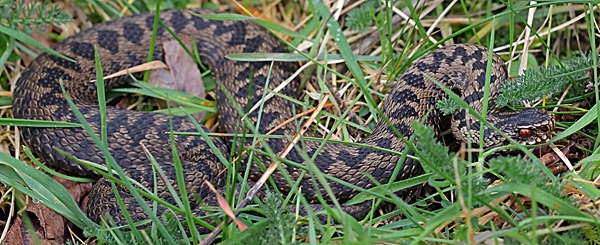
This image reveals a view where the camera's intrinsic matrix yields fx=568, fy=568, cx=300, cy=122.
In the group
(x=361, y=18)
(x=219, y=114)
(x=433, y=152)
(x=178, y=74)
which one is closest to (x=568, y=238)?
(x=433, y=152)

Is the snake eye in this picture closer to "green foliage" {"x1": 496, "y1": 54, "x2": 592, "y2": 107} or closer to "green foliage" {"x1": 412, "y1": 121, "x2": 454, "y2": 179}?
"green foliage" {"x1": 496, "y1": 54, "x2": 592, "y2": 107}

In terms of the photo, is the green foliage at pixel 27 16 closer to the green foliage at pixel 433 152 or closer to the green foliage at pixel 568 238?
the green foliage at pixel 433 152

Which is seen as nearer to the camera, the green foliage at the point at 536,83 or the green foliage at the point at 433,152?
the green foliage at the point at 433,152

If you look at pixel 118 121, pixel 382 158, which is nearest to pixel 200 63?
pixel 118 121

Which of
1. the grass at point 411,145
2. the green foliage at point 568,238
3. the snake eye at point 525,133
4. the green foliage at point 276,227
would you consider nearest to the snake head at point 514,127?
the snake eye at point 525,133

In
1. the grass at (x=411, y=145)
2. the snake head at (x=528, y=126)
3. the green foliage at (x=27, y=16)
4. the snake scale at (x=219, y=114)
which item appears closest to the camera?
the grass at (x=411, y=145)

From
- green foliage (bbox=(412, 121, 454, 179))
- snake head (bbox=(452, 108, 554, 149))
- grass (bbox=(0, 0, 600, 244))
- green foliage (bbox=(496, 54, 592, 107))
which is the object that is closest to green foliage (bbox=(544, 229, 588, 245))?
grass (bbox=(0, 0, 600, 244))

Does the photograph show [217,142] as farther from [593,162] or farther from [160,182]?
[593,162]
